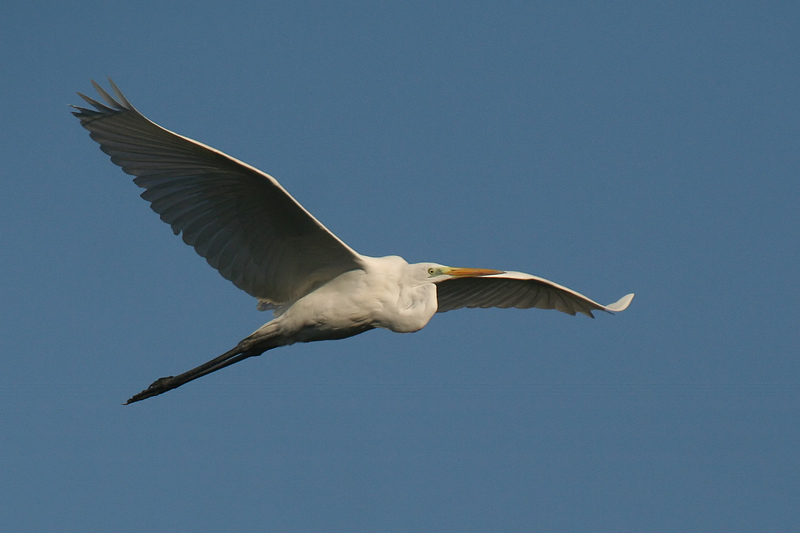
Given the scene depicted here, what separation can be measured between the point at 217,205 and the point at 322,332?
1570mm

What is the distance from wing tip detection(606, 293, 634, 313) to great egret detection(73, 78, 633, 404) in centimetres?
219

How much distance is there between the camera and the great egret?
704 centimetres

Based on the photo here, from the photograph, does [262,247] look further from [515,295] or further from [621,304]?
[621,304]

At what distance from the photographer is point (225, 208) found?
294 inches

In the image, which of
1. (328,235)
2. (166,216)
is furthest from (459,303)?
(166,216)

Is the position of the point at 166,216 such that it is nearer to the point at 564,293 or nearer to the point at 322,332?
the point at 322,332

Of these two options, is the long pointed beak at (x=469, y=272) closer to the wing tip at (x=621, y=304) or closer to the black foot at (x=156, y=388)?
the wing tip at (x=621, y=304)

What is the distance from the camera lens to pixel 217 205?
7449 mm

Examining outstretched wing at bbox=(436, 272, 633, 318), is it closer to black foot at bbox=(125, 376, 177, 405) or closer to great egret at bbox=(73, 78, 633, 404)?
great egret at bbox=(73, 78, 633, 404)

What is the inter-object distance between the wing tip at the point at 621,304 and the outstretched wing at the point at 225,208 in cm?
366

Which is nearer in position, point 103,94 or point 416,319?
point 103,94

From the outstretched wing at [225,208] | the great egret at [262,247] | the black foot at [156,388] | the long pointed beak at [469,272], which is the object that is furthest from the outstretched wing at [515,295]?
the black foot at [156,388]

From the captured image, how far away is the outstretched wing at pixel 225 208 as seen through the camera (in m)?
6.99

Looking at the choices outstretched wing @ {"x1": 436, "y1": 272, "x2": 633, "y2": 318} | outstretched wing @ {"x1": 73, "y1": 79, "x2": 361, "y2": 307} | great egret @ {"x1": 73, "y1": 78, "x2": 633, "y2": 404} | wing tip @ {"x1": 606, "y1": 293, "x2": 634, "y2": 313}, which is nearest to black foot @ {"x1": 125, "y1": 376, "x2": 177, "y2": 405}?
great egret @ {"x1": 73, "y1": 78, "x2": 633, "y2": 404}
